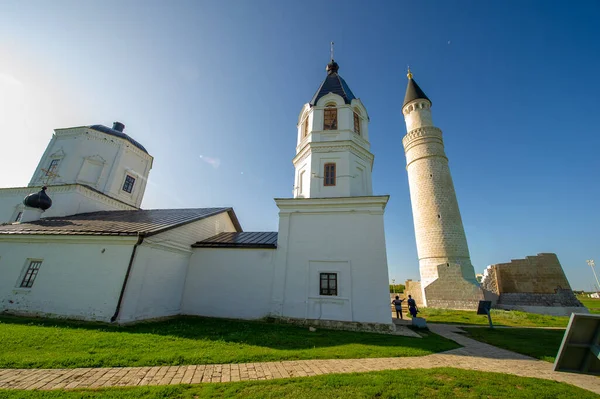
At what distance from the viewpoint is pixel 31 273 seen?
11180 millimetres

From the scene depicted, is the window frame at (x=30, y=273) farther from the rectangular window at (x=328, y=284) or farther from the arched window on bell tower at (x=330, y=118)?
the arched window on bell tower at (x=330, y=118)

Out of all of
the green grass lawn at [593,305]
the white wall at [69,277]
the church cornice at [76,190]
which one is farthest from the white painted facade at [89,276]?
the green grass lawn at [593,305]

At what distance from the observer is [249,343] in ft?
25.0

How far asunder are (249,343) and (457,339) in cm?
898

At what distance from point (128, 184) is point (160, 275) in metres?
13.3

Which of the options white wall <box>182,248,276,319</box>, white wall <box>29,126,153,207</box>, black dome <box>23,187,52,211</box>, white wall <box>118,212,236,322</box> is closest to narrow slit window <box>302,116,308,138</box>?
white wall <box>182,248,276,319</box>

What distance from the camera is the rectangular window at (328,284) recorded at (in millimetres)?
11398

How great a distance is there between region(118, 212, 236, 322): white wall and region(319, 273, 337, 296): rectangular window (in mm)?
7377

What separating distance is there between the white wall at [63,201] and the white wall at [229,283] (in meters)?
10.7

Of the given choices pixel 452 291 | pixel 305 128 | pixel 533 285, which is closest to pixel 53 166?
pixel 305 128

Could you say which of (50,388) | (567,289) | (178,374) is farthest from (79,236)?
(567,289)

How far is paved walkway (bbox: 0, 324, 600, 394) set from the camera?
4520mm

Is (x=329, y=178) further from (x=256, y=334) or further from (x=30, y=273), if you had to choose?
(x=30, y=273)

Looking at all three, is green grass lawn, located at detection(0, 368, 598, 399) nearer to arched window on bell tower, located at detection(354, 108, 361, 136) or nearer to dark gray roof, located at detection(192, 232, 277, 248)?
dark gray roof, located at detection(192, 232, 277, 248)
